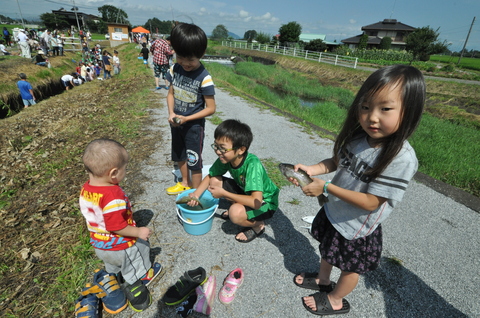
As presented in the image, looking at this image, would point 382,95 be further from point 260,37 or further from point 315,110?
point 260,37

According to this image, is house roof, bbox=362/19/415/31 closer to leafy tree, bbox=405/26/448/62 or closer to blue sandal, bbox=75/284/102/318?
leafy tree, bbox=405/26/448/62

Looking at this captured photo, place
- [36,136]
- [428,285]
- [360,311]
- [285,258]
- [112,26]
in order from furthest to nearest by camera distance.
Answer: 1. [112,26]
2. [36,136]
3. [285,258]
4. [428,285]
5. [360,311]

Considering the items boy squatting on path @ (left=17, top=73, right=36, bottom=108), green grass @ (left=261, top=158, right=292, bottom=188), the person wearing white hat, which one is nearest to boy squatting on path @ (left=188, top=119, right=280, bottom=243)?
green grass @ (left=261, top=158, right=292, bottom=188)

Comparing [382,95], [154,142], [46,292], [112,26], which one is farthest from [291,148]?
[112,26]

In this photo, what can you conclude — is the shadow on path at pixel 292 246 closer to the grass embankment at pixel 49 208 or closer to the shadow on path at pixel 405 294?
the shadow on path at pixel 405 294

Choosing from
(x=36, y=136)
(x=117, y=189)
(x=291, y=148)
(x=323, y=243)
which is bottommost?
(x=36, y=136)

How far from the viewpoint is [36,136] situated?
5.89m

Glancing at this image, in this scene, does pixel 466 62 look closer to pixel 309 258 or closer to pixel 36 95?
pixel 309 258

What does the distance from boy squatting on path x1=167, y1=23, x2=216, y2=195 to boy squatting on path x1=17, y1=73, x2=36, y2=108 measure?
10.5 metres

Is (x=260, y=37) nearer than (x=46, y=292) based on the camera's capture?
No

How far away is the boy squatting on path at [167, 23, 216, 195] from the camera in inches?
90.4

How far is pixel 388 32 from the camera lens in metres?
47.5

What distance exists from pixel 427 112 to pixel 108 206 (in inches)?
624

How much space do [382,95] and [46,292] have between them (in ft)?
9.21
